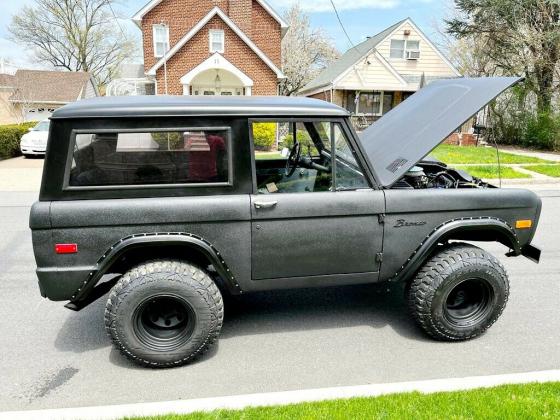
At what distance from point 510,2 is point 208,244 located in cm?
2134

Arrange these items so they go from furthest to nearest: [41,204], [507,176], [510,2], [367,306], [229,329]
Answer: [510,2] → [507,176] → [367,306] → [229,329] → [41,204]

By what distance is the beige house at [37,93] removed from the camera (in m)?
29.9

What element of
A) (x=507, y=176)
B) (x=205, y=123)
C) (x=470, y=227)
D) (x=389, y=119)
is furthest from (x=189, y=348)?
(x=507, y=176)

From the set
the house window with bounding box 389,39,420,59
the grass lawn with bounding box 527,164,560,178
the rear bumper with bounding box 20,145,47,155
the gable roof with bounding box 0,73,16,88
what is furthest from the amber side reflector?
the gable roof with bounding box 0,73,16,88

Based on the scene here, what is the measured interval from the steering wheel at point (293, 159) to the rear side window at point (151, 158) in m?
0.92

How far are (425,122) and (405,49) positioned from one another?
84.9ft

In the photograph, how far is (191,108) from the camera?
9.80 feet

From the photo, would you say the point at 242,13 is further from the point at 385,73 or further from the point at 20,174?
the point at 20,174

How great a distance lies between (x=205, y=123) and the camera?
9.91 ft

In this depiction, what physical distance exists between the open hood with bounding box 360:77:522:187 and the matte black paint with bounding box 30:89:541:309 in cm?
29

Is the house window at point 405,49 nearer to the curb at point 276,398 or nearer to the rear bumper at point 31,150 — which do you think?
the rear bumper at point 31,150

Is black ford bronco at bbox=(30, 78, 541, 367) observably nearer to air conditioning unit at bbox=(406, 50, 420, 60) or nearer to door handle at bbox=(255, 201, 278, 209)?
door handle at bbox=(255, 201, 278, 209)

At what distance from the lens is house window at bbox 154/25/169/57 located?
22547 millimetres

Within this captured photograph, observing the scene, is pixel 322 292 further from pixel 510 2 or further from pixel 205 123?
pixel 510 2
